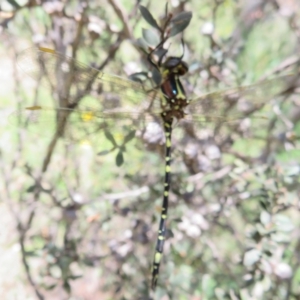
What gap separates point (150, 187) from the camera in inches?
49.9

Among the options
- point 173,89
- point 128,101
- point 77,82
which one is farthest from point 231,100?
point 77,82

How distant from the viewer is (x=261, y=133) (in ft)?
4.69

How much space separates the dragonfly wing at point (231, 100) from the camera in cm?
111

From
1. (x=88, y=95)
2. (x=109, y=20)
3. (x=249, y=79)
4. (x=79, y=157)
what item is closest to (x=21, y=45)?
(x=109, y=20)

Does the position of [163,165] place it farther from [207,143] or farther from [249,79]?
[249,79]

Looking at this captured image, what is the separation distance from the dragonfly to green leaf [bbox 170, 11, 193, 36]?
0.12m

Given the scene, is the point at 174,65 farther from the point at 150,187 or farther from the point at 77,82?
the point at 150,187

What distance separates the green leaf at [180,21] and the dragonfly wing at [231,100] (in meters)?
0.29

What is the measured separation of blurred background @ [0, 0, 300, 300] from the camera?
1.14 meters

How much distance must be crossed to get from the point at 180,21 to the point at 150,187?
586mm

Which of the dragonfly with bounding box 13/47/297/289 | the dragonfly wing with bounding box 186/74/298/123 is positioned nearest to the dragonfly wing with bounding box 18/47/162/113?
the dragonfly with bounding box 13/47/297/289

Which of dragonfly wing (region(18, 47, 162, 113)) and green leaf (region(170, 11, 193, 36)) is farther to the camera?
dragonfly wing (region(18, 47, 162, 113))

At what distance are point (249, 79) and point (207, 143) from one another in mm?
248

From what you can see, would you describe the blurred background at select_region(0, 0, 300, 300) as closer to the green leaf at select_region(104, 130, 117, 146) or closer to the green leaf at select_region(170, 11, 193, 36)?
the green leaf at select_region(104, 130, 117, 146)
